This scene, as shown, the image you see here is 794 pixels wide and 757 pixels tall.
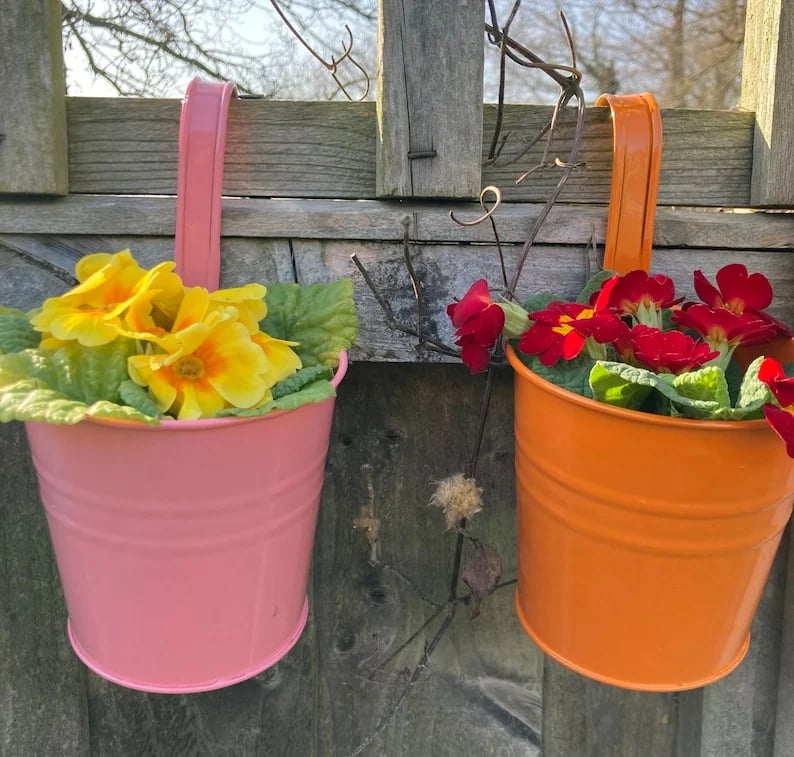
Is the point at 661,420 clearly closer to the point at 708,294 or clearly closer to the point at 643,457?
the point at 643,457

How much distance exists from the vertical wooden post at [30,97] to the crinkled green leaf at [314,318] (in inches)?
11.1

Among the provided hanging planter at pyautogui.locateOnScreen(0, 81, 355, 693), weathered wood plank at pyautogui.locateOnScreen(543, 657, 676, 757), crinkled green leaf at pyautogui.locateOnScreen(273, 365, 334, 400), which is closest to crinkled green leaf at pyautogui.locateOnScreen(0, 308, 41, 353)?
hanging planter at pyautogui.locateOnScreen(0, 81, 355, 693)

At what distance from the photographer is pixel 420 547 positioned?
95cm

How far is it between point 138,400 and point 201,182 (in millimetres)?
251

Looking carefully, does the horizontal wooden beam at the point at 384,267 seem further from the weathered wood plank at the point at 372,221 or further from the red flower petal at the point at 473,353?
the red flower petal at the point at 473,353

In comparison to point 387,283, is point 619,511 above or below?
below

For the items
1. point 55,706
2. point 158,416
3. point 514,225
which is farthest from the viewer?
point 55,706

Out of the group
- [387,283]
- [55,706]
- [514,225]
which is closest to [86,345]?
[387,283]

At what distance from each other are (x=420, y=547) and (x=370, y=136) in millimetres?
517

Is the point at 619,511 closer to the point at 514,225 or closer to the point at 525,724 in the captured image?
the point at 514,225

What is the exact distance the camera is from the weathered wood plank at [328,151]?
0.81 metres

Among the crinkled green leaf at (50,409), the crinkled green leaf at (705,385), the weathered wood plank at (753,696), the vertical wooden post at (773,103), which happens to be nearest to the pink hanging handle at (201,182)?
the crinkled green leaf at (50,409)

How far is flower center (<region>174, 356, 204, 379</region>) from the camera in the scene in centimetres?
63

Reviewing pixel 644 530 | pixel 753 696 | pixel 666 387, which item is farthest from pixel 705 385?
pixel 753 696
